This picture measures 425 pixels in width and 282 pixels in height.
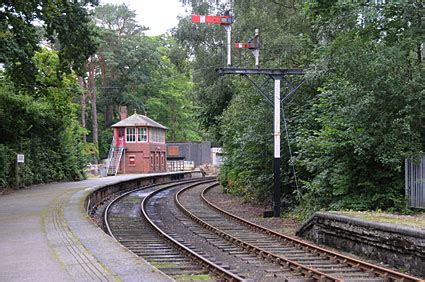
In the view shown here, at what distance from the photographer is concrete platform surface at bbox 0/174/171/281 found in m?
7.12

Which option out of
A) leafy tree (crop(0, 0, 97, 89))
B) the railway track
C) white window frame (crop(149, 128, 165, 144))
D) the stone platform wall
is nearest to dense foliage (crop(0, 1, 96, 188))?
leafy tree (crop(0, 0, 97, 89))

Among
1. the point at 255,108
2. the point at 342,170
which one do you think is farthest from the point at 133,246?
the point at 255,108

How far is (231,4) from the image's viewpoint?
29219 millimetres

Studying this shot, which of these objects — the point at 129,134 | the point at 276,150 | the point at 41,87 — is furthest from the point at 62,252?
the point at 129,134

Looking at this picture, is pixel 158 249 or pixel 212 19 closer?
pixel 158 249

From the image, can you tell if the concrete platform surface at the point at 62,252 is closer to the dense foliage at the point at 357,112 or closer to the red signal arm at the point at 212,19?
the red signal arm at the point at 212,19

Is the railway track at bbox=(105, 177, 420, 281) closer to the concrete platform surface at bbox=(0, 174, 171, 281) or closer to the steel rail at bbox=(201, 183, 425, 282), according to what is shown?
the steel rail at bbox=(201, 183, 425, 282)

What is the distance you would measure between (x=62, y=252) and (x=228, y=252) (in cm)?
377

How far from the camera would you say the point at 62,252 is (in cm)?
889

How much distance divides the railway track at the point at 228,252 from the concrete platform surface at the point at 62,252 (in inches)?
42.1

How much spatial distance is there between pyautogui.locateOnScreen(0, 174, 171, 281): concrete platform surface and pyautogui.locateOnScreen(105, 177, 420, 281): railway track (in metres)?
1.07

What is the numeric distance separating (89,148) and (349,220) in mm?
45855

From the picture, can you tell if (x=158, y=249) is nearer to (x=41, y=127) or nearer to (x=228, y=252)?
(x=228, y=252)

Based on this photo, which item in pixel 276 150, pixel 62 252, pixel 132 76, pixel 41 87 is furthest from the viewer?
pixel 132 76
